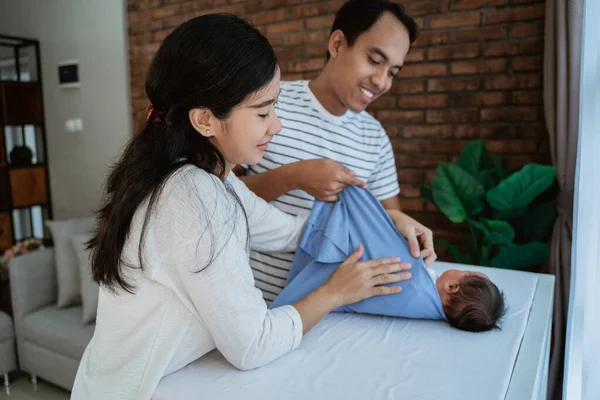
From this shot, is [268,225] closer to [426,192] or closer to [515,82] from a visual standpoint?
[426,192]

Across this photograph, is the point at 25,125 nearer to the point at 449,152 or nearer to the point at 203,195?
the point at 449,152

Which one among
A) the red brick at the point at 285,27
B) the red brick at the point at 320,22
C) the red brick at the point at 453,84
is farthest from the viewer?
the red brick at the point at 285,27

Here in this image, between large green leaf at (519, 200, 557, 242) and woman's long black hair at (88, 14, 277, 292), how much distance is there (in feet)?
6.01

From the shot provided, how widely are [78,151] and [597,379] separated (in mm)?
4335

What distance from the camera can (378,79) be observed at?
142 centimetres

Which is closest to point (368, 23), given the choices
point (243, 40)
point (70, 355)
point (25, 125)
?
point (243, 40)

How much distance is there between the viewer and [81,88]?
4406mm

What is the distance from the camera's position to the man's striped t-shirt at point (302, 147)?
142 centimetres

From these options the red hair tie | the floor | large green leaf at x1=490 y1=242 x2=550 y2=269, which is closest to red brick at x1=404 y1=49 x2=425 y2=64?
large green leaf at x1=490 y1=242 x2=550 y2=269

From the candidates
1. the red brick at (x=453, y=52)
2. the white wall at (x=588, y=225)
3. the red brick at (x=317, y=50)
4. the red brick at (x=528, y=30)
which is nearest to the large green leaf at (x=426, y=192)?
the red brick at (x=453, y=52)

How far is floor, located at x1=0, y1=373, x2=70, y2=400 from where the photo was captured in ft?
8.50

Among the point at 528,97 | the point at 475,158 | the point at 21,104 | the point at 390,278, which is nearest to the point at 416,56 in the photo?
the point at 528,97

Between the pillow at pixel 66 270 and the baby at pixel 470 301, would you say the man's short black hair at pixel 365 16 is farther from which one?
the pillow at pixel 66 270

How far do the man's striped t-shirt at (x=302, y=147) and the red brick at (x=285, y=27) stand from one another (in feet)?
5.82
